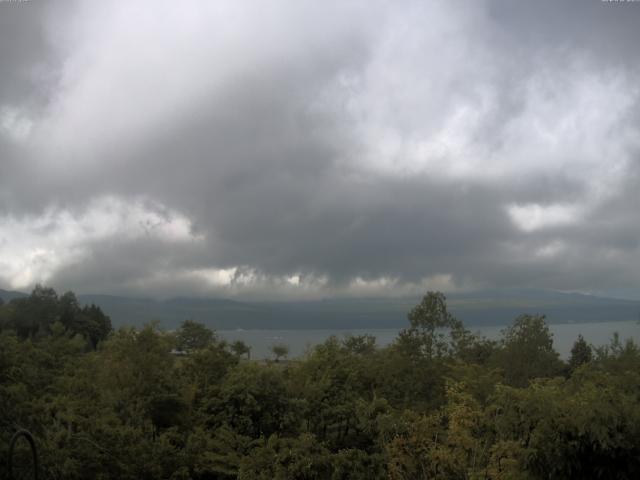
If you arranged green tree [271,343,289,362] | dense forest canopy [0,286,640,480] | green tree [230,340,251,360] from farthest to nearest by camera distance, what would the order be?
green tree [271,343,289,362], green tree [230,340,251,360], dense forest canopy [0,286,640,480]

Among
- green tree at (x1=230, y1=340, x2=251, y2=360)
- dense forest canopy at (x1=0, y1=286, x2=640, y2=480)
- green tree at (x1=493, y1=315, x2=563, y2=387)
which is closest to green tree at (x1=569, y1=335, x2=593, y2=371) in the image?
dense forest canopy at (x1=0, y1=286, x2=640, y2=480)

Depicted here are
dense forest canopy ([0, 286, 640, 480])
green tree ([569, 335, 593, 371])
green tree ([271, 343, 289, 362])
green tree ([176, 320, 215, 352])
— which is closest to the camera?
dense forest canopy ([0, 286, 640, 480])

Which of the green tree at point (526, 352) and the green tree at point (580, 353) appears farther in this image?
the green tree at point (580, 353)

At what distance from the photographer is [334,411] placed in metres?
25.1

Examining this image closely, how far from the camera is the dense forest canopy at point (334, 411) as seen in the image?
50.8 ft

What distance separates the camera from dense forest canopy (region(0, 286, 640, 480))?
50.8 feet

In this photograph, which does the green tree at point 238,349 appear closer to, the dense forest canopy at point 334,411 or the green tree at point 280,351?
the green tree at point 280,351

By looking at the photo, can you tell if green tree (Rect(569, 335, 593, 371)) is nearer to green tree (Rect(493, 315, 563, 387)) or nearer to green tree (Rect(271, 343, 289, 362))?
Answer: green tree (Rect(493, 315, 563, 387))

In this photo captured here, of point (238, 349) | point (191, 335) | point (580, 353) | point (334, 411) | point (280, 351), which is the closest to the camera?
point (334, 411)

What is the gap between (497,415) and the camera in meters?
18.0

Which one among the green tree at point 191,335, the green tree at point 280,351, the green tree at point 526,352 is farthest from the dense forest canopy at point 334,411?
the green tree at point 280,351

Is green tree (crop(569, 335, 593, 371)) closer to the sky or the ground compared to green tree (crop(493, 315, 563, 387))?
closer to the ground

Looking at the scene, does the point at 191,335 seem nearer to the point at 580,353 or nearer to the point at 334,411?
the point at 334,411

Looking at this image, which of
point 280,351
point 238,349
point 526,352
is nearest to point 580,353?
point 280,351
